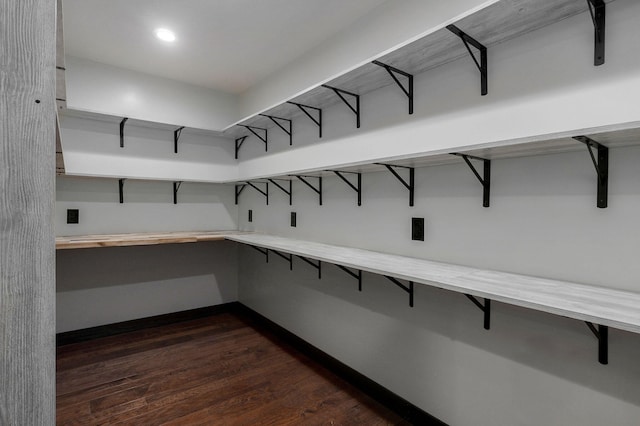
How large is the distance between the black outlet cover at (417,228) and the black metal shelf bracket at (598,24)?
97 centimetres

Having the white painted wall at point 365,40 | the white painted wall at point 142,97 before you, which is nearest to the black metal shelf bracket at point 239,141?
the white painted wall at point 142,97

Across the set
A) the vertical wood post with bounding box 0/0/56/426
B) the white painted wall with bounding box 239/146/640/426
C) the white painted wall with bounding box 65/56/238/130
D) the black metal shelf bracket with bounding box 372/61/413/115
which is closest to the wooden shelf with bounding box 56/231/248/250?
the white painted wall with bounding box 65/56/238/130

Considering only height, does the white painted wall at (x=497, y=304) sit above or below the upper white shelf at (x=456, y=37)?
below

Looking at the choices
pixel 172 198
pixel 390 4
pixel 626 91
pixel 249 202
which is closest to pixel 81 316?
pixel 172 198

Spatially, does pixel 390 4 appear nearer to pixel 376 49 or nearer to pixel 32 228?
pixel 376 49

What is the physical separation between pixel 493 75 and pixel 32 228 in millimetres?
1719

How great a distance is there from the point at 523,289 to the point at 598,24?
0.99 metres

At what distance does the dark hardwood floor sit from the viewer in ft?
6.30

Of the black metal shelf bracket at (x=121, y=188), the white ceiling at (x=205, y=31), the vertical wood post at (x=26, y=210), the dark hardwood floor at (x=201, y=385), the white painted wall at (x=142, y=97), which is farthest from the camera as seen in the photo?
the black metal shelf bracket at (x=121, y=188)

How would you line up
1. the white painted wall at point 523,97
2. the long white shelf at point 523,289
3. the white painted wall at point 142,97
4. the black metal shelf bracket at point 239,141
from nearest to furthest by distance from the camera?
the long white shelf at point 523,289 → the white painted wall at point 523,97 → the white painted wall at point 142,97 → the black metal shelf bracket at point 239,141

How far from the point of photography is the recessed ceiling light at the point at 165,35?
2.40 meters

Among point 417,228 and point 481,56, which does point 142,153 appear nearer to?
point 417,228

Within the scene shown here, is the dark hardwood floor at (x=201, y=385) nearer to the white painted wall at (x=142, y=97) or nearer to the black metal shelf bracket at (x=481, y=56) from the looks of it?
the black metal shelf bracket at (x=481, y=56)

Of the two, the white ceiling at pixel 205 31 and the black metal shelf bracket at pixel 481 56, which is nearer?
the black metal shelf bracket at pixel 481 56
